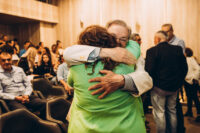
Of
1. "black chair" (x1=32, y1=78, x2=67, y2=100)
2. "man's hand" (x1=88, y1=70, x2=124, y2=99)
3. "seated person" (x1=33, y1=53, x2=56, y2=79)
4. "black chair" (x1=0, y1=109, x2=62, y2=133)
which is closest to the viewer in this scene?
"man's hand" (x1=88, y1=70, x2=124, y2=99)

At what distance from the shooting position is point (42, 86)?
3.96 m

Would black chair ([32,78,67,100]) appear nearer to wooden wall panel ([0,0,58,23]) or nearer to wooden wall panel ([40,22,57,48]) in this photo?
wooden wall panel ([0,0,58,23])

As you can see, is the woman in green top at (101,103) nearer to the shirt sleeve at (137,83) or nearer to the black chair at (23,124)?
the shirt sleeve at (137,83)

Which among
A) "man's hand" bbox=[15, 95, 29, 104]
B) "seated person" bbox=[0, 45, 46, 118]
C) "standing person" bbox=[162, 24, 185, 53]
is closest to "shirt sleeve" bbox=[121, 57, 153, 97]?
"standing person" bbox=[162, 24, 185, 53]

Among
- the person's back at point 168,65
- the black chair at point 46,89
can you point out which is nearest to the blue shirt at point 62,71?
the black chair at point 46,89

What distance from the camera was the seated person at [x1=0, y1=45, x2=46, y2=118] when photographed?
3.11m

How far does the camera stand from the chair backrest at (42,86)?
3893 millimetres

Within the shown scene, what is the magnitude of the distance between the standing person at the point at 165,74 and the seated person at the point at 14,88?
76.2 inches

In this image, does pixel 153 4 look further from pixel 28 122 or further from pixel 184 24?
pixel 28 122

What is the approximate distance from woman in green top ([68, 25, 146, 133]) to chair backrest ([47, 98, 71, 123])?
129 cm

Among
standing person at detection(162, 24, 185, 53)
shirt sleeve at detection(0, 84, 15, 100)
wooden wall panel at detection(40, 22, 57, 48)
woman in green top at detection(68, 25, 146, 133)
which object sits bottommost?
shirt sleeve at detection(0, 84, 15, 100)

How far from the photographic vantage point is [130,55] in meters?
0.99

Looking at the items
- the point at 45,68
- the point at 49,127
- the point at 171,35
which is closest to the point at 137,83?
the point at 49,127

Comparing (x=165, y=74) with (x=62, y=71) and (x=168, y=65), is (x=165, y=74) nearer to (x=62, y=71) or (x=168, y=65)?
(x=168, y=65)
